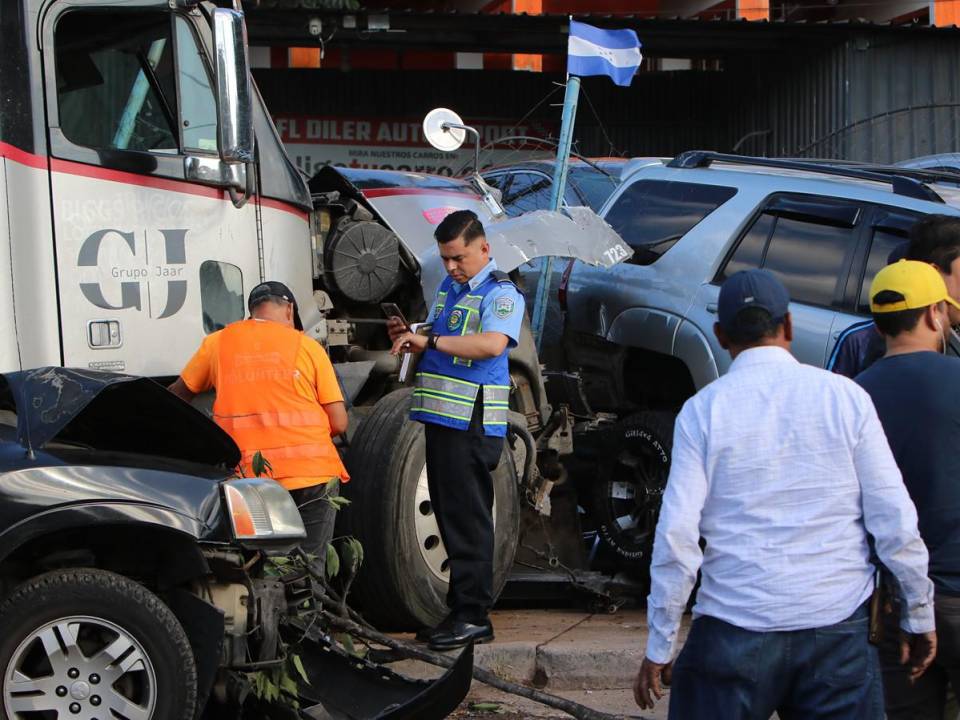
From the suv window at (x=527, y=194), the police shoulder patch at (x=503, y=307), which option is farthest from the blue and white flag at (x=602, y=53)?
the police shoulder patch at (x=503, y=307)

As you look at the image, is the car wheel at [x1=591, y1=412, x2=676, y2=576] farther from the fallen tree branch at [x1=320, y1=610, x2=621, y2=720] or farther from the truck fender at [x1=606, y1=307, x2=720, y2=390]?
the fallen tree branch at [x1=320, y1=610, x2=621, y2=720]

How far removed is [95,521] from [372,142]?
1235 centimetres

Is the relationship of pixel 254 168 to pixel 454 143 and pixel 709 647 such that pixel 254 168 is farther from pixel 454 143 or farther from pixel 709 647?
pixel 709 647

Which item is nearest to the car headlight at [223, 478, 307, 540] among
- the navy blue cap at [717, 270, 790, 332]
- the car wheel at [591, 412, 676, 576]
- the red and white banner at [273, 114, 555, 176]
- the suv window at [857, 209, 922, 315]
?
the navy blue cap at [717, 270, 790, 332]

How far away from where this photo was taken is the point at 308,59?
1648 cm

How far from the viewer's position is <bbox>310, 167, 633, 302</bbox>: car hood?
717 centimetres

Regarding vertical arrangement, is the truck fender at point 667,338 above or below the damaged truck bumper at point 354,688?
above

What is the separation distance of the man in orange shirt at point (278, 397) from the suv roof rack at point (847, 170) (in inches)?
120

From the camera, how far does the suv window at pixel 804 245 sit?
6902mm

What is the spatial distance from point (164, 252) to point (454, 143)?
6.80 feet

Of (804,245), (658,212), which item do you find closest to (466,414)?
(804,245)

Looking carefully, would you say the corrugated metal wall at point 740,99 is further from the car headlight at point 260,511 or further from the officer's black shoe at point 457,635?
the car headlight at point 260,511

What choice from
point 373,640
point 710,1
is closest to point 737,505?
point 373,640

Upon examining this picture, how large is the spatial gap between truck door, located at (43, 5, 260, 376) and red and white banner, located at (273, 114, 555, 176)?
964cm
